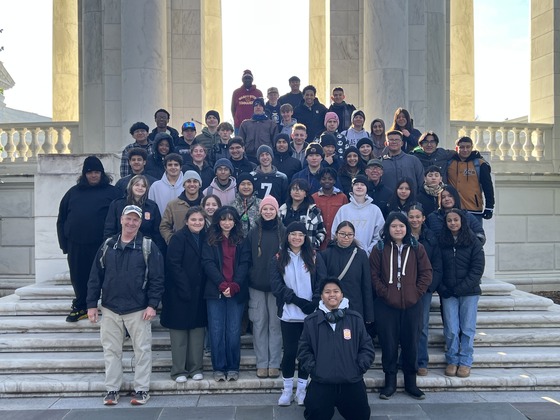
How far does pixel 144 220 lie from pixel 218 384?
2.50 metres

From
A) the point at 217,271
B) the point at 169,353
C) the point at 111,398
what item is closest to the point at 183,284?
the point at 217,271

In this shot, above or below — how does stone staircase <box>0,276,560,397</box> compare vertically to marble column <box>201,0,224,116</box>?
below

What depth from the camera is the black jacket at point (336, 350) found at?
649 cm

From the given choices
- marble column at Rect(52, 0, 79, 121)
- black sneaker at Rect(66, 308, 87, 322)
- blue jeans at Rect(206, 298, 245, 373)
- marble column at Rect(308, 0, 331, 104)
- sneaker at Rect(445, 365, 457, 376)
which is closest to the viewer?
blue jeans at Rect(206, 298, 245, 373)

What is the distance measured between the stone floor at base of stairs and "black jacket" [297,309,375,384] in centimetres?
75

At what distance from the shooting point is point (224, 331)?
25.5 ft

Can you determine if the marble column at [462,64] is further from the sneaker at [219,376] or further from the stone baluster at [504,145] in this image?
the sneaker at [219,376]

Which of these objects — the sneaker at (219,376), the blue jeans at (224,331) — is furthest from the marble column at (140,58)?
the sneaker at (219,376)

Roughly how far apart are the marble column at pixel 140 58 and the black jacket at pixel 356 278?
836 cm

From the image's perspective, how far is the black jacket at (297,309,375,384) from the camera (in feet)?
21.3

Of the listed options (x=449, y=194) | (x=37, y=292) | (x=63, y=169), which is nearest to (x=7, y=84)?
(x=63, y=169)

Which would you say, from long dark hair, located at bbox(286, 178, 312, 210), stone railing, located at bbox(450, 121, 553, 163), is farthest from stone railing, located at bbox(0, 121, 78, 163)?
stone railing, located at bbox(450, 121, 553, 163)

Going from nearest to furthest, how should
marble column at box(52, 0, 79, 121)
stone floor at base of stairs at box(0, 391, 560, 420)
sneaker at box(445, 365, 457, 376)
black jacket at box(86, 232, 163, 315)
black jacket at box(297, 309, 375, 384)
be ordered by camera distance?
black jacket at box(297, 309, 375, 384) → stone floor at base of stairs at box(0, 391, 560, 420) → black jacket at box(86, 232, 163, 315) → sneaker at box(445, 365, 457, 376) → marble column at box(52, 0, 79, 121)

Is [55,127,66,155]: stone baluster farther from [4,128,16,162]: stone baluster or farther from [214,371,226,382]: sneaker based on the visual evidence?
[214,371,226,382]: sneaker
